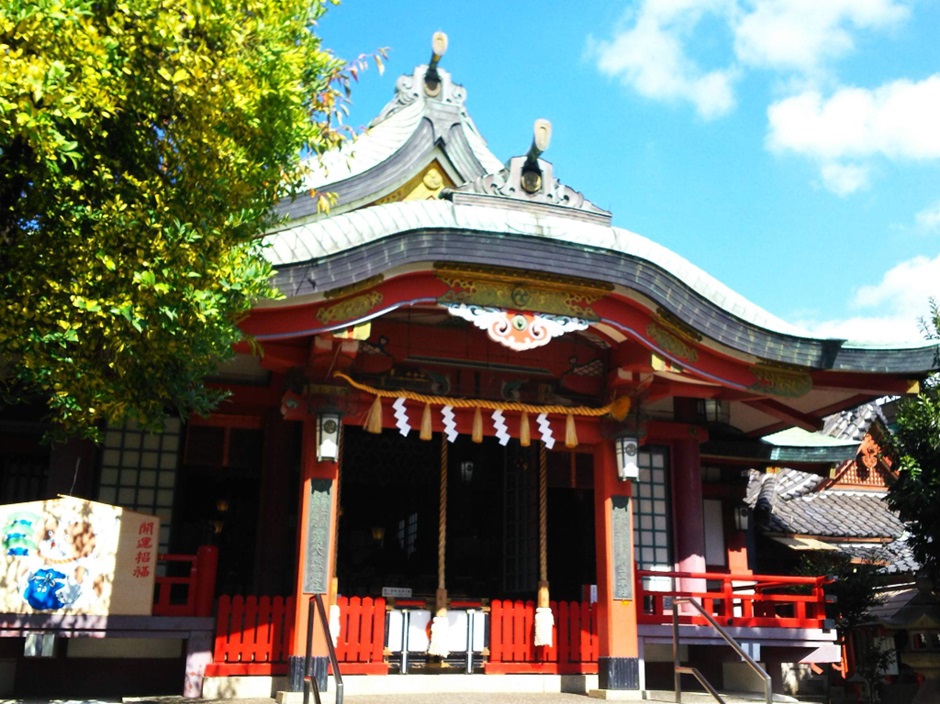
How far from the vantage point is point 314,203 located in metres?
13.2

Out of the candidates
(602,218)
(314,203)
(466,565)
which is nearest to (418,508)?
(466,565)

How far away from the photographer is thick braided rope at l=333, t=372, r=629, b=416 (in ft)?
36.2

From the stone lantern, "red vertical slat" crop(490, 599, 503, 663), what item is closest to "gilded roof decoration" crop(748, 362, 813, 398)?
the stone lantern

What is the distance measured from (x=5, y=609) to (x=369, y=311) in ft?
15.8

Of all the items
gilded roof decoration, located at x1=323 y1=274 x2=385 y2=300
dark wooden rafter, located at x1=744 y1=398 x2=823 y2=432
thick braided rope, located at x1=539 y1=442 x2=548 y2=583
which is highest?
gilded roof decoration, located at x1=323 y1=274 x2=385 y2=300

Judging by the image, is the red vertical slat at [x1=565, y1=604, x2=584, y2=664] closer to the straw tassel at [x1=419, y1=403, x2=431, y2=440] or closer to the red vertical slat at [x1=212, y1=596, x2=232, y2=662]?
the straw tassel at [x1=419, y1=403, x2=431, y2=440]

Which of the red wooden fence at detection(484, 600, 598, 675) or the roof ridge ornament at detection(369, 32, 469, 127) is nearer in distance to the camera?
the red wooden fence at detection(484, 600, 598, 675)

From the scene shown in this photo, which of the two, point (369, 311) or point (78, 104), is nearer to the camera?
point (78, 104)

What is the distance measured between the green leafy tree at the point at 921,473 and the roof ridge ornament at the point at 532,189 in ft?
17.2

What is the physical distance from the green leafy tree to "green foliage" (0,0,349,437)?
940cm

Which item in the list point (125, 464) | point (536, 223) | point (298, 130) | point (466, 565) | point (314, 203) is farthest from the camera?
point (466, 565)

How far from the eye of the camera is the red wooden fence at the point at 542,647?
1134cm

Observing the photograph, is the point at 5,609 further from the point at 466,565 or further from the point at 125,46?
the point at 466,565

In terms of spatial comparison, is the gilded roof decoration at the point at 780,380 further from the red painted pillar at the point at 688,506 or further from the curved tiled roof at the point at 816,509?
the curved tiled roof at the point at 816,509
